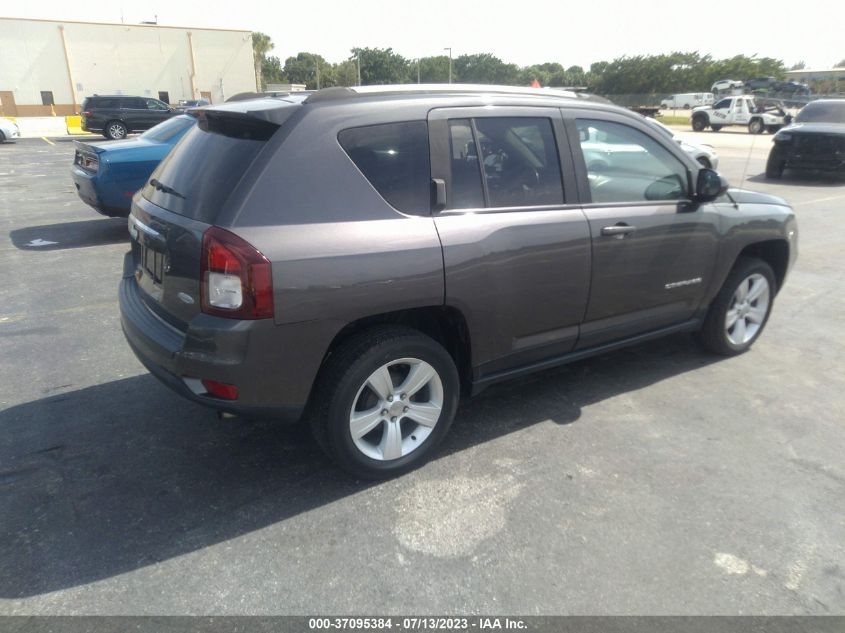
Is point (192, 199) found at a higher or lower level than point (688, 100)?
higher

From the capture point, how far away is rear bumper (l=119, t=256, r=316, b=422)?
2.59 meters

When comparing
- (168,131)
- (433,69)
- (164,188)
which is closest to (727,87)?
(433,69)

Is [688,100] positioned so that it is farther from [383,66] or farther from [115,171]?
[115,171]

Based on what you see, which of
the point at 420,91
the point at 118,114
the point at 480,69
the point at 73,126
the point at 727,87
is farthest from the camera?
the point at 480,69

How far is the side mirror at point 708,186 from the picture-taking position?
155 inches

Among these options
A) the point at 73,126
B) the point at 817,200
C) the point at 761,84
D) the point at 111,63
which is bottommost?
the point at 73,126

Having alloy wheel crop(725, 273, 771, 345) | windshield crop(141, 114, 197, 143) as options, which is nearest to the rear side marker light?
alloy wheel crop(725, 273, 771, 345)

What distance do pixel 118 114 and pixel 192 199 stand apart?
26303mm

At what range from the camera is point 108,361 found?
4.39 meters

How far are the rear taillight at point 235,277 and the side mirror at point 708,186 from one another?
286 cm

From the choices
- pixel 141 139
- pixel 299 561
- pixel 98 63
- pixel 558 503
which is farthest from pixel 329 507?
pixel 98 63

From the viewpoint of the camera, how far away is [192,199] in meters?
2.88

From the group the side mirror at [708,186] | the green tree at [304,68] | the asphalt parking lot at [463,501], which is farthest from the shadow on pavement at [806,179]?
the green tree at [304,68]

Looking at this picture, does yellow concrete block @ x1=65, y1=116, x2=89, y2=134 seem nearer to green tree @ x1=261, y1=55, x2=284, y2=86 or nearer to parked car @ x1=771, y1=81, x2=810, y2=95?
parked car @ x1=771, y1=81, x2=810, y2=95
